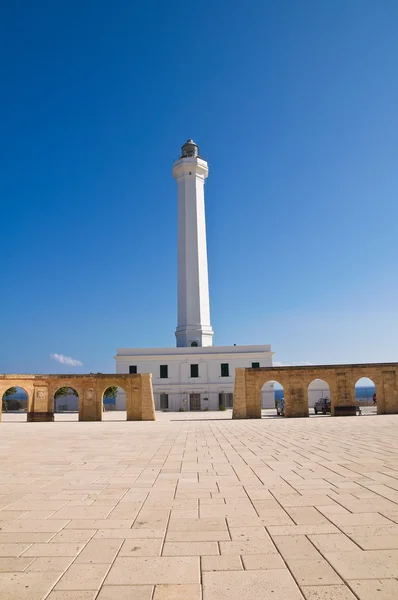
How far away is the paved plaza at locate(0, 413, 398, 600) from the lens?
360 centimetres

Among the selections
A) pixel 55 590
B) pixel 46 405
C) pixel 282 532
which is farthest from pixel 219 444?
pixel 46 405

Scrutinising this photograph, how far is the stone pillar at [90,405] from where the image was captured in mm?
26438

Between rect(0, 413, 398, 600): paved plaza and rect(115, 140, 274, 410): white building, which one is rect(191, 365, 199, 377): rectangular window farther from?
rect(0, 413, 398, 600): paved plaza

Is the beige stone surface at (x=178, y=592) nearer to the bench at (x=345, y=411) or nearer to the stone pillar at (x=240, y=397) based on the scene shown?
the stone pillar at (x=240, y=397)

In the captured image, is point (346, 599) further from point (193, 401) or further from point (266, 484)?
point (193, 401)

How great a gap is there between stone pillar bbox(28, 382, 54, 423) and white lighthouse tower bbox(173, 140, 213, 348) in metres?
17.4

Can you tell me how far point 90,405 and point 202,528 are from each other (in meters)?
22.7

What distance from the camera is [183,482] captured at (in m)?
7.68

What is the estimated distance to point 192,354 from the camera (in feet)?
133

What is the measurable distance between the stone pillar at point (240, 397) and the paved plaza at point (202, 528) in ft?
51.6

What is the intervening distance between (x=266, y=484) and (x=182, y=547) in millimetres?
3148

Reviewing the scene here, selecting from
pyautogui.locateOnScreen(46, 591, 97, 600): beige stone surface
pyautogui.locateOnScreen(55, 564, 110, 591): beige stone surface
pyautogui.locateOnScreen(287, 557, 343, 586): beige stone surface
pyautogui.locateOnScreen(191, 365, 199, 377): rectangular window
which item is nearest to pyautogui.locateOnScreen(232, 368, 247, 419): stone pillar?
pyautogui.locateOnScreen(191, 365, 199, 377): rectangular window

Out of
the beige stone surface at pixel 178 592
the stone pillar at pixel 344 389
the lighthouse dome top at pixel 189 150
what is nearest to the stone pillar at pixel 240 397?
the stone pillar at pixel 344 389

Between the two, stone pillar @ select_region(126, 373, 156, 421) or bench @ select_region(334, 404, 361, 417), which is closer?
bench @ select_region(334, 404, 361, 417)
